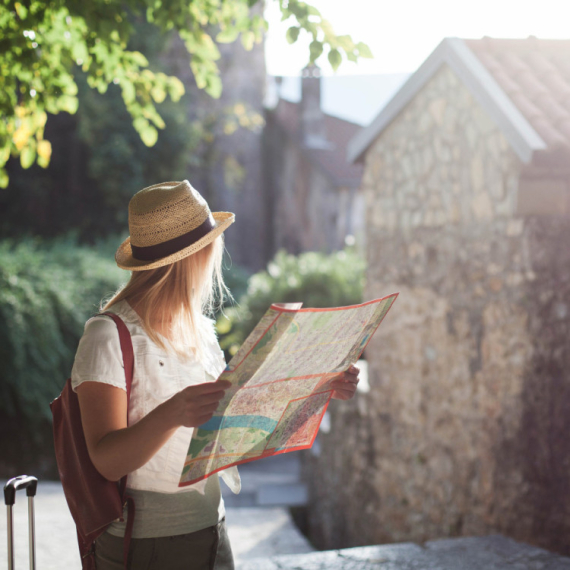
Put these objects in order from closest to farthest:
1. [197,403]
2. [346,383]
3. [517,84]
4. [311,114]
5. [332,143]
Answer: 1. [197,403]
2. [346,383]
3. [517,84]
4. [311,114]
5. [332,143]

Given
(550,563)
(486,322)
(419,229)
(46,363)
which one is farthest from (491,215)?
(46,363)

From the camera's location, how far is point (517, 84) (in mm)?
4598

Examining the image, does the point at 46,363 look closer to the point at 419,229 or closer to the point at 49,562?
the point at 49,562

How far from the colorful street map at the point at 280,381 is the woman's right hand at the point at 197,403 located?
3 centimetres

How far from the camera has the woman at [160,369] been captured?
4.88ft

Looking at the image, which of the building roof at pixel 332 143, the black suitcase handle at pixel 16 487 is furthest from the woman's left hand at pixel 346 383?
the building roof at pixel 332 143

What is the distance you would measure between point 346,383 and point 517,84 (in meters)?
3.53

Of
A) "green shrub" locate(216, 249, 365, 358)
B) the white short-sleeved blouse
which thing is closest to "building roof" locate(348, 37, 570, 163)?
the white short-sleeved blouse

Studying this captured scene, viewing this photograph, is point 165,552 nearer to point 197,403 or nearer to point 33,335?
point 197,403

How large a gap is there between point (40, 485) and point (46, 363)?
178 centimetres

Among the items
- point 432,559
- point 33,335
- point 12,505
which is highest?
point 12,505

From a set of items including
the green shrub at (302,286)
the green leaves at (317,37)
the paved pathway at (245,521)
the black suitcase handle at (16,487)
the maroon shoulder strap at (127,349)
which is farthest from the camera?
the green shrub at (302,286)

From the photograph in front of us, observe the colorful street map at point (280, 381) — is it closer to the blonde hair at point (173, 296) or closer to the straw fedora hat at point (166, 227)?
the blonde hair at point (173, 296)

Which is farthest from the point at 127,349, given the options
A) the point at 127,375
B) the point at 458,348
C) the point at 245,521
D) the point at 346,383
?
the point at 245,521
